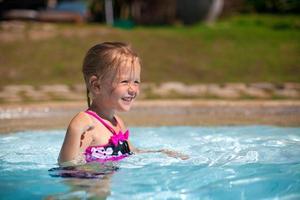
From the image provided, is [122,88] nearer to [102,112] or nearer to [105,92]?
[105,92]

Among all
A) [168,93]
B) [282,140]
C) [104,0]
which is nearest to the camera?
[282,140]

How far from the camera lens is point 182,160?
12.3 feet

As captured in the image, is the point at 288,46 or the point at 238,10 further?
the point at 238,10

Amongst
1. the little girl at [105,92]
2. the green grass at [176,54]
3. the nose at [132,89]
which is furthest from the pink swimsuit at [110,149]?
the green grass at [176,54]

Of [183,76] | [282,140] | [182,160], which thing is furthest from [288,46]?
[182,160]

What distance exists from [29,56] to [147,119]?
201 inches

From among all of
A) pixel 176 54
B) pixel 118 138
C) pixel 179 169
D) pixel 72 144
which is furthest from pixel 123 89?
pixel 176 54

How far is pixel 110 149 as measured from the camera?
135 inches

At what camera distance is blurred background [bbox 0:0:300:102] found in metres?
7.84

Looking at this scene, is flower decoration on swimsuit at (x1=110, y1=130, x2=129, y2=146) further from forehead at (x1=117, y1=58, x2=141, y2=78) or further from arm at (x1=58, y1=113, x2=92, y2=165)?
forehead at (x1=117, y1=58, x2=141, y2=78)

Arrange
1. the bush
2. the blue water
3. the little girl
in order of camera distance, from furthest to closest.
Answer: the bush < the little girl < the blue water

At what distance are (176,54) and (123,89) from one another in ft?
24.7

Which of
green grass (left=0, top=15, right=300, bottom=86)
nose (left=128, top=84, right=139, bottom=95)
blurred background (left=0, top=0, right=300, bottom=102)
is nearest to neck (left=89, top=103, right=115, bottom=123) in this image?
nose (left=128, top=84, right=139, bottom=95)

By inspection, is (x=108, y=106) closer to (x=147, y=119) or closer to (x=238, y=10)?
(x=147, y=119)
